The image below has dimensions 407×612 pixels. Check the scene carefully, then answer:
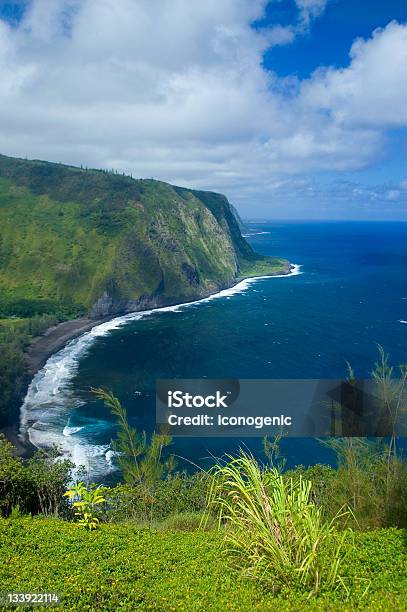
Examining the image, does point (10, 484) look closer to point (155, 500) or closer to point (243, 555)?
point (155, 500)

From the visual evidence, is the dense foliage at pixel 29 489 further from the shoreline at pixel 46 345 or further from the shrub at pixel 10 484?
the shoreline at pixel 46 345

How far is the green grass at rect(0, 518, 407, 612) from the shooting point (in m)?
8.75

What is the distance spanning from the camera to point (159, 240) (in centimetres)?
16500

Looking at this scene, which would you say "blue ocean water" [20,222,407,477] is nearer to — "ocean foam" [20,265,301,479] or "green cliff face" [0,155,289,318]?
"ocean foam" [20,265,301,479]

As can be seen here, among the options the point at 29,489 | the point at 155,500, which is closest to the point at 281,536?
the point at 29,489

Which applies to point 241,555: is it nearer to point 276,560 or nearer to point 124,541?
point 276,560

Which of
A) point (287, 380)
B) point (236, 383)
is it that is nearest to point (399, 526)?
point (236, 383)

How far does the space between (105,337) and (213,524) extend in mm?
96725

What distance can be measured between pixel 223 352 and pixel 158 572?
83.7m

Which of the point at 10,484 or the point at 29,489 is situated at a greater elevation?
the point at 10,484

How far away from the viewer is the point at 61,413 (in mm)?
71062

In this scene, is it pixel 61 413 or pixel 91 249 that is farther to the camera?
pixel 91 249

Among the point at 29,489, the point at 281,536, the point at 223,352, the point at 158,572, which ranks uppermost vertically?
the point at 281,536

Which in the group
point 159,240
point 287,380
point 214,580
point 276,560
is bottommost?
point 287,380
